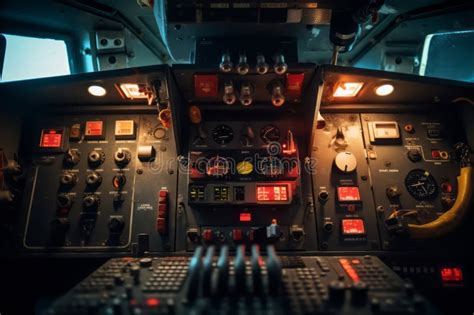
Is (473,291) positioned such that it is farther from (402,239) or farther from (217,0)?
(217,0)

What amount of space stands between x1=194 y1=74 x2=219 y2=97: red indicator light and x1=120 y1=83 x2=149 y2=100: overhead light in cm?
33

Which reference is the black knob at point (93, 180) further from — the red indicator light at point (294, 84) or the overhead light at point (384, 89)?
the overhead light at point (384, 89)

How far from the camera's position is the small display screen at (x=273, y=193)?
1.81 metres

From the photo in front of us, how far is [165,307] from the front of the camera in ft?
3.33

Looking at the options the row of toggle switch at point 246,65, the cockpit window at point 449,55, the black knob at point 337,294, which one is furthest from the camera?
the cockpit window at point 449,55

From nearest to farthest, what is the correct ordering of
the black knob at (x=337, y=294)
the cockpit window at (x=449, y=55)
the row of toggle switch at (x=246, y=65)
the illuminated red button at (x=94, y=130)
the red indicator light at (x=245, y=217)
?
the black knob at (x=337, y=294) < the row of toggle switch at (x=246, y=65) < the red indicator light at (x=245, y=217) < the illuminated red button at (x=94, y=130) < the cockpit window at (x=449, y=55)

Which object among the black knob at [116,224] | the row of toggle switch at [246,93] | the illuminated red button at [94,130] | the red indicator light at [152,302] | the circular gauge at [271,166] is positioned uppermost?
the row of toggle switch at [246,93]

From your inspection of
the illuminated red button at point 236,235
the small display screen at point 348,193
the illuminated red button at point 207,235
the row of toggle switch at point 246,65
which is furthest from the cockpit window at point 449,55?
the illuminated red button at point 207,235

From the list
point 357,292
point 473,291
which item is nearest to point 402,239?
point 473,291

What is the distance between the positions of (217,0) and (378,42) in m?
1.61

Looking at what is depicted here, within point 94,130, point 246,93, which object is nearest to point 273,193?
point 246,93

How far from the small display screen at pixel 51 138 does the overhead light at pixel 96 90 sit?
39cm

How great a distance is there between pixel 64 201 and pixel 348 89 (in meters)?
1.97

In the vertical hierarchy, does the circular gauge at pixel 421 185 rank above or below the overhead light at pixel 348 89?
below
